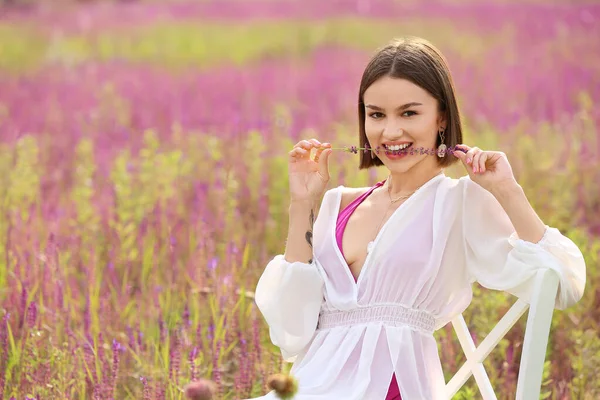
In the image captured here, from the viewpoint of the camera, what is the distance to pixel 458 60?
9.70 meters

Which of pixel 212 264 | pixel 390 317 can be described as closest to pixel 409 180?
pixel 390 317

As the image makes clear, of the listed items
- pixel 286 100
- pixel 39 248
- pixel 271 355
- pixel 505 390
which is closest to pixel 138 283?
pixel 39 248

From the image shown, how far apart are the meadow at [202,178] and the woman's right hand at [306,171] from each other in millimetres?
609

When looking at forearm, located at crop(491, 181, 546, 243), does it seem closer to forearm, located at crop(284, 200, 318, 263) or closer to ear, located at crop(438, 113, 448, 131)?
ear, located at crop(438, 113, 448, 131)

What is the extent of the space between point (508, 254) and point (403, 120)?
45 centimetres

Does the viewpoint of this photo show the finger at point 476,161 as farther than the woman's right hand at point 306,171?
No

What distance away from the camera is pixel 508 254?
2465mm

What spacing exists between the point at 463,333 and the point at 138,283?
1.83 meters

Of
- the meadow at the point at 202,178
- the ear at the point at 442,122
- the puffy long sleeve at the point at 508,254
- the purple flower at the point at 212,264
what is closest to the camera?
the puffy long sleeve at the point at 508,254

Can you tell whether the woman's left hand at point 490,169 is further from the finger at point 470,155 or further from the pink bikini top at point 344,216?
the pink bikini top at point 344,216

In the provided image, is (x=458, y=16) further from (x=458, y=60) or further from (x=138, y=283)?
(x=138, y=283)

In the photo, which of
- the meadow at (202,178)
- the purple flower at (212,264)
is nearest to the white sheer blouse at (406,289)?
the meadow at (202,178)

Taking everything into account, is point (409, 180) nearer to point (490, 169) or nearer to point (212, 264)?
point (490, 169)

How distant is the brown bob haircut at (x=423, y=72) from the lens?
257 centimetres
